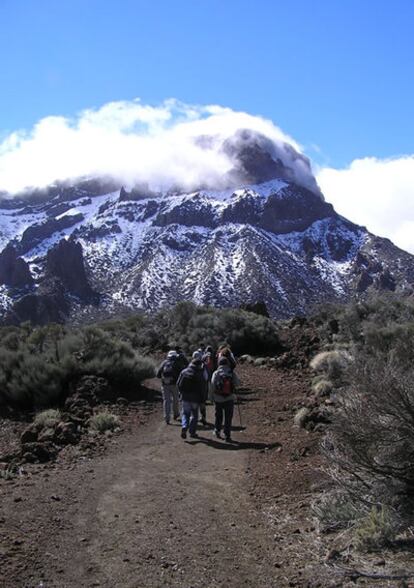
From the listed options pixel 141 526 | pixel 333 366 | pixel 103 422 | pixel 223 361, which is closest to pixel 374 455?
pixel 141 526

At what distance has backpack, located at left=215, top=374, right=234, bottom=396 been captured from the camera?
12.1 metres

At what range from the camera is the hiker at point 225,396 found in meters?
12.0

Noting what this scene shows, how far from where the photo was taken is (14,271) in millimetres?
138500

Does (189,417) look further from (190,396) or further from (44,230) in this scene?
(44,230)

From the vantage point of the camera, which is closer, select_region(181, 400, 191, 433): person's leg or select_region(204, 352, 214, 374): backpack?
select_region(181, 400, 191, 433): person's leg

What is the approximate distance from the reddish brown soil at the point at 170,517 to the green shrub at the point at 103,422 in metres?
0.70

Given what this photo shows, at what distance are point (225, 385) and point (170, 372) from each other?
89.1 inches

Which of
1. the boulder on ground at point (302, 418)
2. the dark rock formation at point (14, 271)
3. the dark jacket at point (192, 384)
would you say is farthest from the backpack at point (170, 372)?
the dark rock formation at point (14, 271)

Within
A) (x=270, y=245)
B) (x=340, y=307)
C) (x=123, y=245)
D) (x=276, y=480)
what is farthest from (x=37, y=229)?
(x=276, y=480)

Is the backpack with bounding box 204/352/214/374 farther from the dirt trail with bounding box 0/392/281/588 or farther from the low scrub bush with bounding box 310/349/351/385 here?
the dirt trail with bounding box 0/392/281/588

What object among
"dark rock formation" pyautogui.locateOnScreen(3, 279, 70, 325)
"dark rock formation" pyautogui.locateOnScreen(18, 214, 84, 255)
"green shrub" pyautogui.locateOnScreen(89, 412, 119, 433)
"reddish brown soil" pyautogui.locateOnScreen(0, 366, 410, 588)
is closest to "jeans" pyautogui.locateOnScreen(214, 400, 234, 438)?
Answer: "reddish brown soil" pyautogui.locateOnScreen(0, 366, 410, 588)

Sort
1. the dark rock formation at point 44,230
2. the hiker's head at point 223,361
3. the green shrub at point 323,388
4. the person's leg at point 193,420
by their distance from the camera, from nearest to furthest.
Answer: the person's leg at point 193,420 → the hiker's head at point 223,361 → the green shrub at point 323,388 → the dark rock formation at point 44,230

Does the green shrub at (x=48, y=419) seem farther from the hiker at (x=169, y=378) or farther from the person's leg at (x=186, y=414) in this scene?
the person's leg at (x=186, y=414)

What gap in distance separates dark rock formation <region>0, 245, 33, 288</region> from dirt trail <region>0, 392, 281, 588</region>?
130 m
